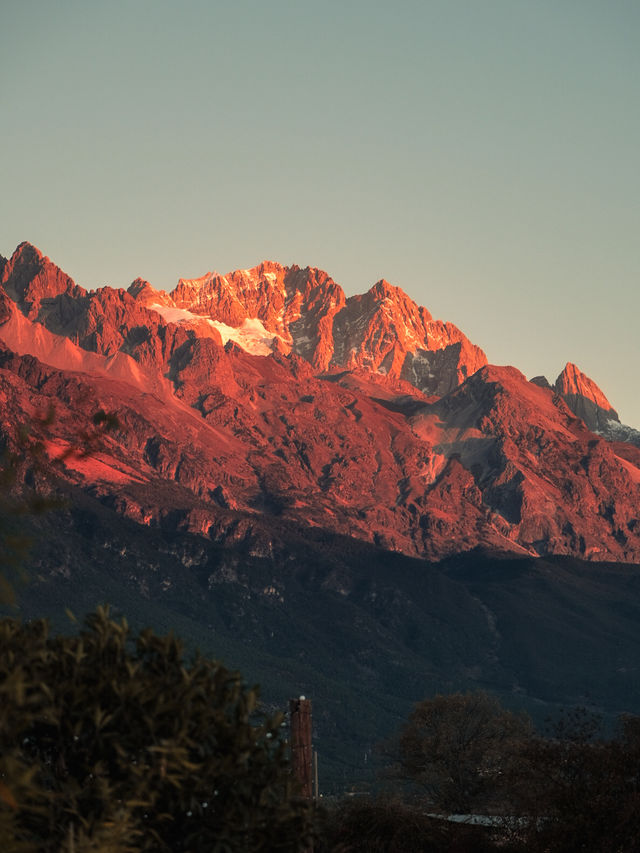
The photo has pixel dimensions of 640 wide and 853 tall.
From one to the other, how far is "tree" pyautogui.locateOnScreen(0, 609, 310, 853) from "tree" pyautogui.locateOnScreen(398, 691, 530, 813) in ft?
235

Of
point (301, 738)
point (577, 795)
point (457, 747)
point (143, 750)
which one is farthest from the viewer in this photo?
point (457, 747)

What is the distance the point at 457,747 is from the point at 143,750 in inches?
3197

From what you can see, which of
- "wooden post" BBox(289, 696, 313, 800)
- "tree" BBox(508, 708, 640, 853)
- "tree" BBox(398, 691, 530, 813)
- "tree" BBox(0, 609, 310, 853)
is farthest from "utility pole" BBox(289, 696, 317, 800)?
"tree" BBox(398, 691, 530, 813)

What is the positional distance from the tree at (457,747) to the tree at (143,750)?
71.5 metres

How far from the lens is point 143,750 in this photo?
93.1 feet

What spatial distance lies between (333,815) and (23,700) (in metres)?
47.0

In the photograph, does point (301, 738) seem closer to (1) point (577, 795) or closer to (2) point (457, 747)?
(1) point (577, 795)

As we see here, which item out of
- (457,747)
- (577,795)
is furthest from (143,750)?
(457,747)

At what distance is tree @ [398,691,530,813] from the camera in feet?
332

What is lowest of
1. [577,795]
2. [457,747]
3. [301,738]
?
[457,747]

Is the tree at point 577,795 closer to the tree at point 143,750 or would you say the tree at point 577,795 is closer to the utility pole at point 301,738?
the utility pole at point 301,738

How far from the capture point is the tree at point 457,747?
3986 inches

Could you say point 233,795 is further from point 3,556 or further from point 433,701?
point 433,701

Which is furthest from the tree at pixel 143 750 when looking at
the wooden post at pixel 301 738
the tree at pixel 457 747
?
the tree at pixel 457 747
